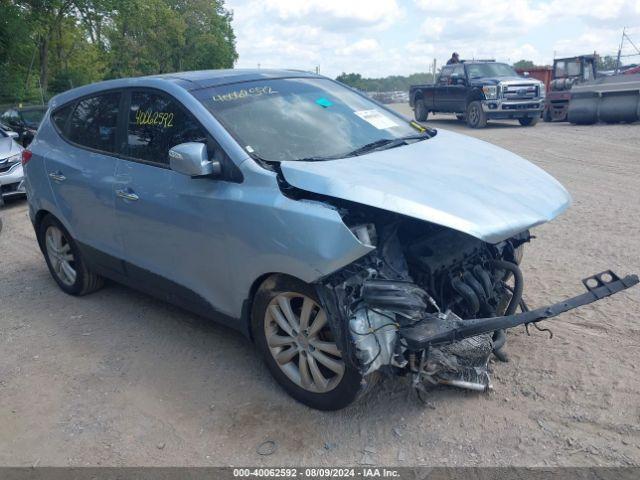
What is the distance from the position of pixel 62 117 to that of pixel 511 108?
1558 centimetres

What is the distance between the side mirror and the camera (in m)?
3.49

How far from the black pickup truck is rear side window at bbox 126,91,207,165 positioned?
1559 cm

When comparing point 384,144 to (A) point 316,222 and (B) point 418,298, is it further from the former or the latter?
(B) point 418,298

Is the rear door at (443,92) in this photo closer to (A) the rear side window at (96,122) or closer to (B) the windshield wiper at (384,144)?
(B) the windshield wiper at (384,144)

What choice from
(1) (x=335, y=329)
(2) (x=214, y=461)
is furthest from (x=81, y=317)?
(1) (x=335, y=329)

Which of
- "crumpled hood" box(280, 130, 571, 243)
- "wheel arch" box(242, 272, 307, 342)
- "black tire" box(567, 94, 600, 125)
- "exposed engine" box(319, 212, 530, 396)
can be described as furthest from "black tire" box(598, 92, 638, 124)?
"wheel arch" box(242, 272, 307, 342)

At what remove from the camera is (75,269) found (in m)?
5.32

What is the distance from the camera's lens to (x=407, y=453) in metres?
3.05

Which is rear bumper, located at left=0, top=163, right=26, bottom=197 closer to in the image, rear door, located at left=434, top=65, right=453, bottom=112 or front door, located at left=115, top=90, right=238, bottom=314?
front door, located at left=115, top=90, right=238, bottom=314

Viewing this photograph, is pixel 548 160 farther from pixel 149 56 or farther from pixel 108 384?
pixel 149 56

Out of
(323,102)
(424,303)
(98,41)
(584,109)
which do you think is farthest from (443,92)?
(98,41)

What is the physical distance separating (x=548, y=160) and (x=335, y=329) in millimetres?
9741

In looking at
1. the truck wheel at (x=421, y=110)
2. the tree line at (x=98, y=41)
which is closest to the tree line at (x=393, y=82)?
the tree line at (x=98, y=41)

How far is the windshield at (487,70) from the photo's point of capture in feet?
62.5
